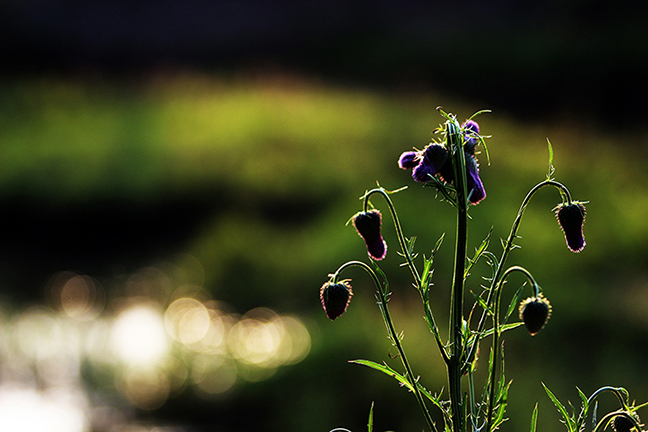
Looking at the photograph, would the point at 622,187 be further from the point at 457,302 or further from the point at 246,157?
the point at 457,302

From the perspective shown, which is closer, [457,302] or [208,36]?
[457,302]

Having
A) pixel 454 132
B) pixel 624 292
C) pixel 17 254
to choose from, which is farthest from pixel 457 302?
pixel 17 254

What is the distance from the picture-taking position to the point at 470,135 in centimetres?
72

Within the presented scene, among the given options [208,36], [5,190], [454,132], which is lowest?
[454,132]

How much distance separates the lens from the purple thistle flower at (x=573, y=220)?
775mm

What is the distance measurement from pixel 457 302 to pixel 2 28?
342 inches

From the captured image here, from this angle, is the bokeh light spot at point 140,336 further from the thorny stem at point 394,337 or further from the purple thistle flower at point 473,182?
the purple thistle flower at point 473,182

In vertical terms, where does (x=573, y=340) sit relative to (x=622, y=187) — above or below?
below

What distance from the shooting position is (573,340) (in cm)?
315

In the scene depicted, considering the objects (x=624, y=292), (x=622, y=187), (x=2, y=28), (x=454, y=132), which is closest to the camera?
(x=454, y=132)

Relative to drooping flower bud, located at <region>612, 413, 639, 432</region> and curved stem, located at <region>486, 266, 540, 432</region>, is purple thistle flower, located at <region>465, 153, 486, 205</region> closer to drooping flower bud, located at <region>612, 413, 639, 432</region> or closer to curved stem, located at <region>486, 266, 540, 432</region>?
curved stem, located at <region>486, 266, 540, 432</region>

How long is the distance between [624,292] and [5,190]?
4.87 metres

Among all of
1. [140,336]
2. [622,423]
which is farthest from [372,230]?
[140,336]

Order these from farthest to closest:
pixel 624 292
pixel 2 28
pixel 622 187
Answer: pixel 2 28 < pixel 622 187 < pixel 624 292
